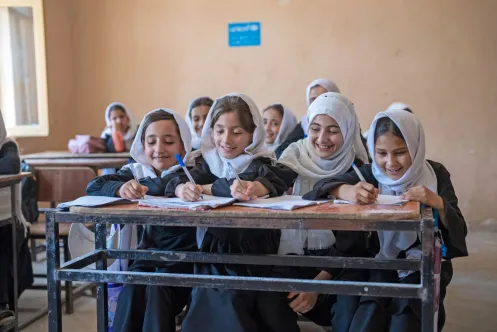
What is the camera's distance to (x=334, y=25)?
17.3 feet

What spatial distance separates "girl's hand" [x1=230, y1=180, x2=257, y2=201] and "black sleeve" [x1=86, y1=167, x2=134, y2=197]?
438 millimetres

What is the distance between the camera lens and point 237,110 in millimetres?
2002

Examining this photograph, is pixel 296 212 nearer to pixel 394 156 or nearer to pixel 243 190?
pixel 243 190

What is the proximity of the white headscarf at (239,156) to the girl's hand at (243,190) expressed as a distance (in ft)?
0.94

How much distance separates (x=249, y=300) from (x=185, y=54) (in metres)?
4.17

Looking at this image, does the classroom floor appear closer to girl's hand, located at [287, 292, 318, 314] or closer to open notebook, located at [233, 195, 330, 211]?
girl's hand, located at [287, 292, 318, 314]

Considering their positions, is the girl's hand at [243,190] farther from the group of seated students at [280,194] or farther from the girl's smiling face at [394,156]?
the girl's smiling face at [394,156]

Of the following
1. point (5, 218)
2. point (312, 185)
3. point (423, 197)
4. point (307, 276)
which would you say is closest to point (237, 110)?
point (312, 185)

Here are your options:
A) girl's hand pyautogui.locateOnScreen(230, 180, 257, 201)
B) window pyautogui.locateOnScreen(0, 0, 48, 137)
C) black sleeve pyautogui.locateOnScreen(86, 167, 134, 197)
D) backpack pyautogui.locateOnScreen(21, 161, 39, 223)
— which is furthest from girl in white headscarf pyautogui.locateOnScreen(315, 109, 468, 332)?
window pyautogui.locateOnScreen(0, 0, 48, 137)

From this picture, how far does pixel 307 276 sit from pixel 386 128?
0.58 m

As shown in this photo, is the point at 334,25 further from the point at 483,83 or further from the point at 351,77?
the point at 483,83

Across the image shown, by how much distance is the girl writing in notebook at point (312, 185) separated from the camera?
1.76m

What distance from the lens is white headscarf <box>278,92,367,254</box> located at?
1.95 m

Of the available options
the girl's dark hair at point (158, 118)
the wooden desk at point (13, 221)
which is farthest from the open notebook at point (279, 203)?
the wooden desk at point (13, 221)
